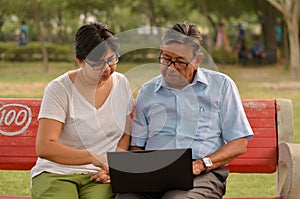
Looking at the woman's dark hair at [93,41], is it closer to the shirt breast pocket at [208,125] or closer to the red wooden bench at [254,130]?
the shirt breast pocket at [208,125]

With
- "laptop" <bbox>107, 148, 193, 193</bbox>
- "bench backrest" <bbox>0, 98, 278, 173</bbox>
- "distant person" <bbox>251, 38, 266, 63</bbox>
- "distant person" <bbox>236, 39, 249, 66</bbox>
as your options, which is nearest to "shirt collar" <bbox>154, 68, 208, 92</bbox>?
"laptop" <bbox>107, 148, 193, 193</bbox>

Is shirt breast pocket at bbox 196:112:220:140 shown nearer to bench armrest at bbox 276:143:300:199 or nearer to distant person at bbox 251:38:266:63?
bench armrest at bbox 276:143:300:199

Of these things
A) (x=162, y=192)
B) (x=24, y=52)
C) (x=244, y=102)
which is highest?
(x=244, y=102)

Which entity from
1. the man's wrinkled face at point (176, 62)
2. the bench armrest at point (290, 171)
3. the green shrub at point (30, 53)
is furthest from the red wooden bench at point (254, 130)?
the green shrub at point (30, 53)

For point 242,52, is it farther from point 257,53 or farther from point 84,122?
point 84,122

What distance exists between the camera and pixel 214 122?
15.1 ft

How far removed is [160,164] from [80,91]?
640 mm

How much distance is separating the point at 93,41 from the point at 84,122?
0.48 metres

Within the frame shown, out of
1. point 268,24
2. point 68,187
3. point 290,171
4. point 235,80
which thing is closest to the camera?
point 68,187

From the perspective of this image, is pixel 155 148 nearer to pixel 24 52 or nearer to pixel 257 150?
pixel 257 150

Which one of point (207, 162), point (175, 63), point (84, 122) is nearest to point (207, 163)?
point (207, 162)

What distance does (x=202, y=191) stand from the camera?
442cm

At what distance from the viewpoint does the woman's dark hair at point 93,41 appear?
430 cm

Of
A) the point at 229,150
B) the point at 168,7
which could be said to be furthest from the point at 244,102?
the point at 168,7
